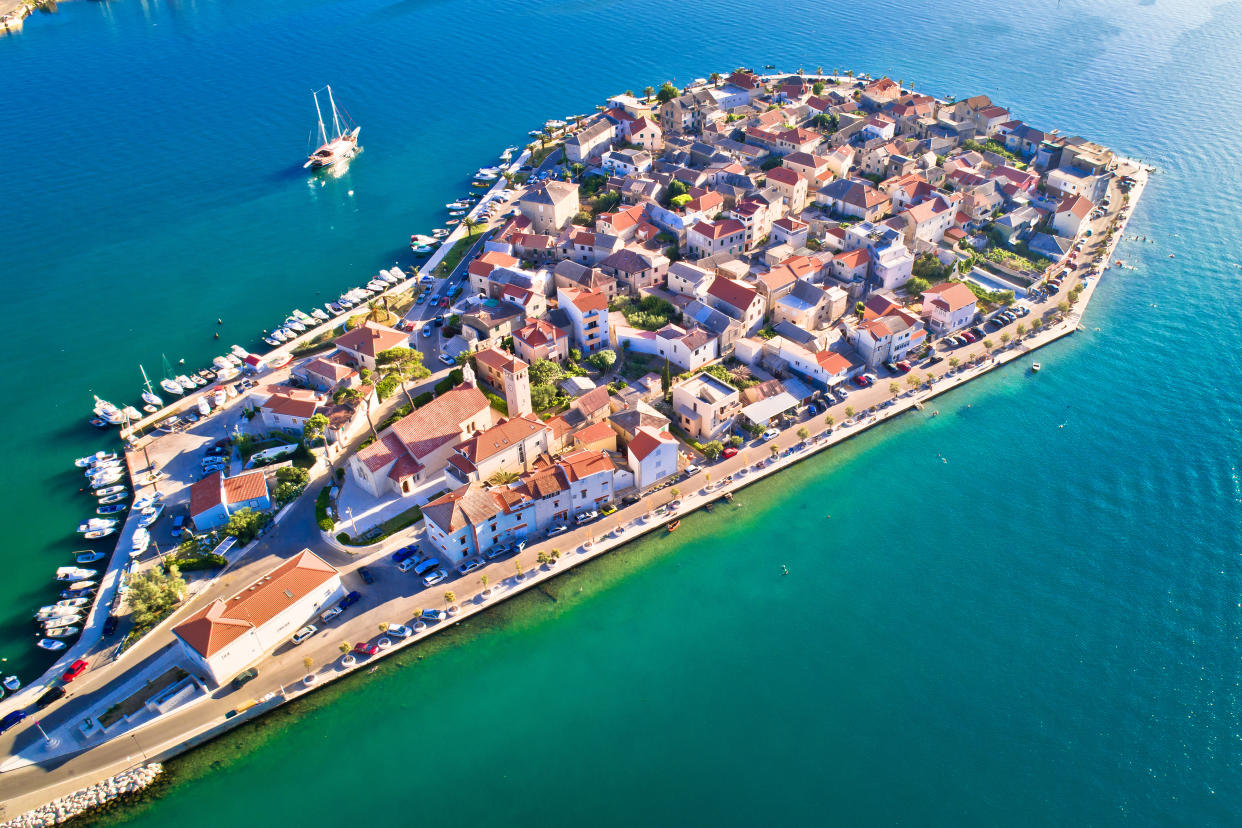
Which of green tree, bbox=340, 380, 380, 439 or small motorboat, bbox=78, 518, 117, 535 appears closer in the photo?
small motorboat, bbox=78, 518, 117, 535

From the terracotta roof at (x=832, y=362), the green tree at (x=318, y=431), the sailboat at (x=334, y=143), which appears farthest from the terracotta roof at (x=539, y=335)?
the sailboat at (x=334, y=143)

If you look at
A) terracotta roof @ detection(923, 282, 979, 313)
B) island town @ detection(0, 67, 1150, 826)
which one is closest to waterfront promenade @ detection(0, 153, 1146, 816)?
island town @ detection(0, 67, 1150, 826)

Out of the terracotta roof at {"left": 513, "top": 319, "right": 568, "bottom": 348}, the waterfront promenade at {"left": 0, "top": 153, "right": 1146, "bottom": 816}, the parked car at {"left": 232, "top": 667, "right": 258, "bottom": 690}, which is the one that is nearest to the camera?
the waterfront promenade at {"left": 0, "top": 153, "right": 1146, "bottom": 816}

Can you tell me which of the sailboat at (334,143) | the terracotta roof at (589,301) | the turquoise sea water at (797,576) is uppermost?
the sailboat at (334,143)

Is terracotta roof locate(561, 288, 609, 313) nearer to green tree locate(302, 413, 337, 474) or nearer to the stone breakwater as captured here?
green tree locate(302, 413, 337, 474)

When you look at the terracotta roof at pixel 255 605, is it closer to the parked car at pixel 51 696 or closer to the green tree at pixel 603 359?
the parked car at pixel 51 696

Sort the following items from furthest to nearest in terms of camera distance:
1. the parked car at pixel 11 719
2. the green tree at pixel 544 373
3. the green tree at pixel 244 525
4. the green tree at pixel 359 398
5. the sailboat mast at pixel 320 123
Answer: the sailboat mast at pixel 320 123
the green tree at pixel 544 373
the green tree at pixel 359 398
the green tree at pixel 244 525
the parked car at pixel 11 719
